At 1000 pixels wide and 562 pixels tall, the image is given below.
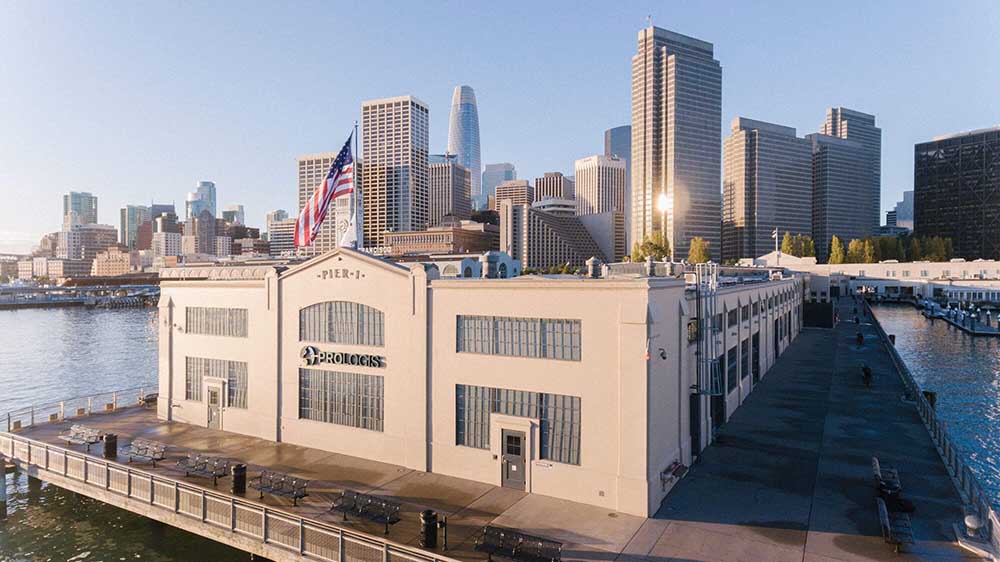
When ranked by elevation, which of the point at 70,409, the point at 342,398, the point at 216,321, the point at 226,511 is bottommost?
the point at 70,409

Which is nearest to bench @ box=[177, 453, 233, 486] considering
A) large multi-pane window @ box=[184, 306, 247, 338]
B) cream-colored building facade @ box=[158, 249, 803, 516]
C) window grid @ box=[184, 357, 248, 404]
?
cream-colored building facade @ box=[158, 249, 803, 516]

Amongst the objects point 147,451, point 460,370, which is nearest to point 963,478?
point 460,370

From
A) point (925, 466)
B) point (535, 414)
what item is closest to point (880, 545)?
point (925, 466)

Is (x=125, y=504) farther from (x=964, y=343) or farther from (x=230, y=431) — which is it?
(x=964, y=343)

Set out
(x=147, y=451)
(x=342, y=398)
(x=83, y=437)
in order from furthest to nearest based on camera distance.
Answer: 1. (x=83, y=437)
2. (x=342, y=398)
3. (x=147, y=451)

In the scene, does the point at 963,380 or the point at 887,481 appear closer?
the point at 887,481

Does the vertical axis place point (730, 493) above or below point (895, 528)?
below

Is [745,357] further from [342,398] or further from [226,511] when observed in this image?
[226,511]

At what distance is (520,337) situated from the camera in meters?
23.0

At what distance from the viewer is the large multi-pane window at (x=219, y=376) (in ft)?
101

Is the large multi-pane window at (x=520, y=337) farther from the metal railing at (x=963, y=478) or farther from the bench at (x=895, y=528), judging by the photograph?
the metal railing at (x=963, y=478)

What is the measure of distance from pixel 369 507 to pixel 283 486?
409cm

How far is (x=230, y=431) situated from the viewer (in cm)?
3091

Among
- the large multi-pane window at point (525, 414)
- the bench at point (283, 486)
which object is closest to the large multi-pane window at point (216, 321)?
the bench at point (283, 486)
